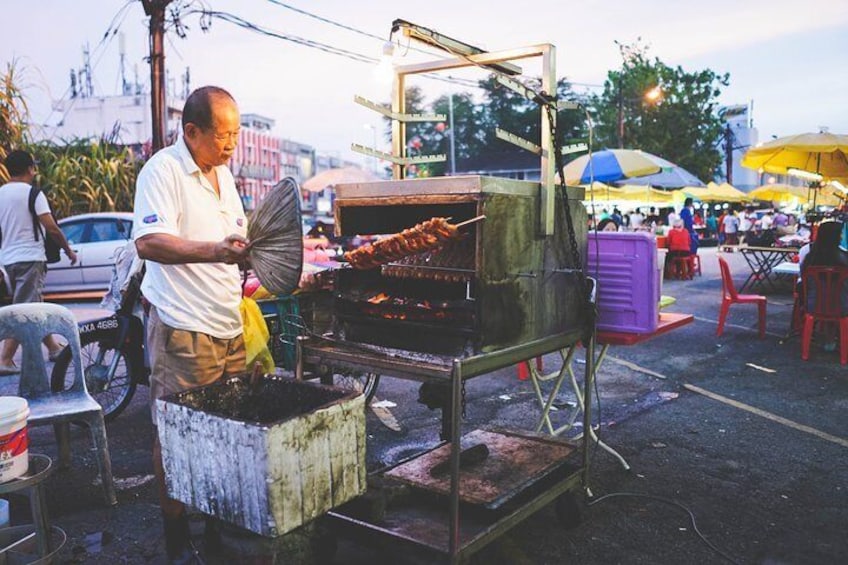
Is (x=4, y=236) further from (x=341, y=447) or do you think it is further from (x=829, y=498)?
(x=829, y=498)

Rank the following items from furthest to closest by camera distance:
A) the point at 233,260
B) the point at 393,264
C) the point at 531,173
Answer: the point at 531,173
the point at 393,264
the point at 233,260

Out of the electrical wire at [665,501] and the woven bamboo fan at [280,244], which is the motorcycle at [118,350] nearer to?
the electrical wire at [665,501]

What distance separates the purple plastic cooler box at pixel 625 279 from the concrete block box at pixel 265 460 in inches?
79.5

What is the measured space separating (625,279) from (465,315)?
5.00 ft

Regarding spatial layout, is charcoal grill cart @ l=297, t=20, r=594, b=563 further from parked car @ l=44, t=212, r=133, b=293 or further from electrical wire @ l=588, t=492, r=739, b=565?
parked car @ l=44, t=212, r=133, b=293

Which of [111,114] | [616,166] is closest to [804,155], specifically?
[616,166]

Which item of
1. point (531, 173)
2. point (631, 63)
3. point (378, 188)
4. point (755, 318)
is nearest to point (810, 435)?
point (378, 188)

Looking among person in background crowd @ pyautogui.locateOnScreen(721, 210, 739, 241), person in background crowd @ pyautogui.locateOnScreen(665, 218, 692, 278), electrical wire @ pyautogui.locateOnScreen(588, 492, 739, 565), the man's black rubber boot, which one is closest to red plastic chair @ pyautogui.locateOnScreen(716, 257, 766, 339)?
electrical wire @ pyautogui.locateOnScreen(588, 492, 739, 565)

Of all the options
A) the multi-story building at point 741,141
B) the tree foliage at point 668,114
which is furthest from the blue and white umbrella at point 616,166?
the multi-story building at point 741,141

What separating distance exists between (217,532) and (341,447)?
1.14 metres

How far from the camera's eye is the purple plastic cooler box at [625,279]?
153 inches

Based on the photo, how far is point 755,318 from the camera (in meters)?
10.5

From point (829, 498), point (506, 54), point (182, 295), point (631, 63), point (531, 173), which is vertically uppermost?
point (631, 63)

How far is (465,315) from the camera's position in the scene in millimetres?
2830
